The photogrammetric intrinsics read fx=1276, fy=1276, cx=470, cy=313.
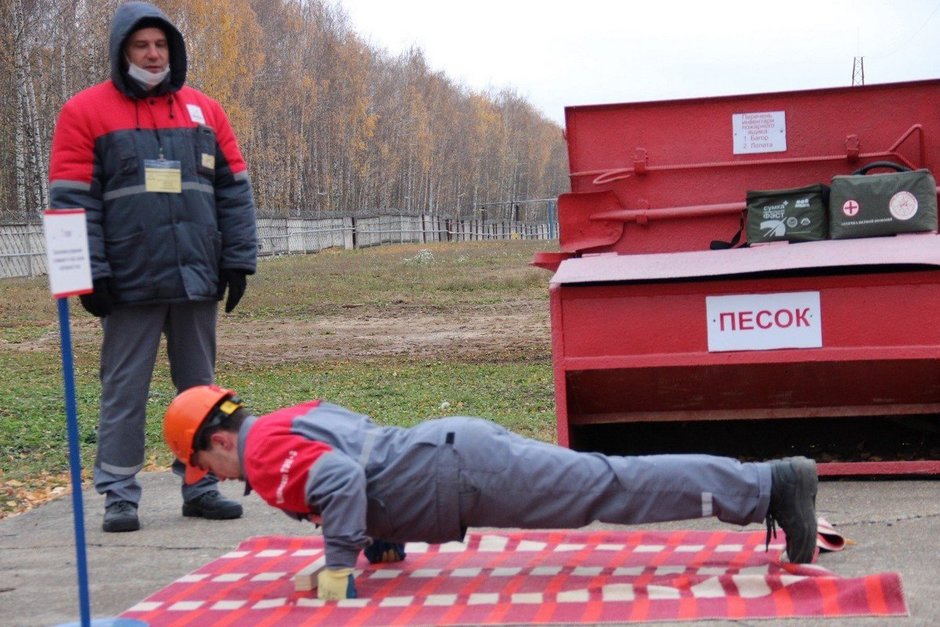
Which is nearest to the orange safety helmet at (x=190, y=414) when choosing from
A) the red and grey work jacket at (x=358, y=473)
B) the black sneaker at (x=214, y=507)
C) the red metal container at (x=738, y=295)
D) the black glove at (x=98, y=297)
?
the red and grey work jacket at (x=358, y=473)

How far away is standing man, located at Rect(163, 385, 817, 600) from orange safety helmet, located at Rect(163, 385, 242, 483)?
162mm

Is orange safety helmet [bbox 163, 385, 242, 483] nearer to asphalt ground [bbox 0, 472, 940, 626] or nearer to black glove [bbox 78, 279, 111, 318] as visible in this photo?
asphalt ground [bbox 0, 472, 940, 626]

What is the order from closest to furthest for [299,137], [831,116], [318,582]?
[318,582]
[831,116]
[299,137]

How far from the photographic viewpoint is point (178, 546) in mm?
5062

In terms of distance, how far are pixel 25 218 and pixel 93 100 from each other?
33.3m

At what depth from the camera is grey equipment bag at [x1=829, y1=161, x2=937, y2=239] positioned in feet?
19.3

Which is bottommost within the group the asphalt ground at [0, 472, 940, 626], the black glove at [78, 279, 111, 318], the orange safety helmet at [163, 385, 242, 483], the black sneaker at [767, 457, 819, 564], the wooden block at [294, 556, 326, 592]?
the asphalt ground at [0, 472, 940, 626]

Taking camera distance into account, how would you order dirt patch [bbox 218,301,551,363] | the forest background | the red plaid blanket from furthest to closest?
1. the forest background
2. dirt patch [bbox 218,301,551,363]
3. the red plaid blanket

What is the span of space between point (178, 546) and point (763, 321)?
2654 millimetres

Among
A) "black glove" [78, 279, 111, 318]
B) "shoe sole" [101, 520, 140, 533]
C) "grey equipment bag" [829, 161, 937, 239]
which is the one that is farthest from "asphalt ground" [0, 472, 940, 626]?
"grey equipment bag" [829, 161, 937, 239]

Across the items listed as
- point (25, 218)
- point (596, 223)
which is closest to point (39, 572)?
point (596, 223)

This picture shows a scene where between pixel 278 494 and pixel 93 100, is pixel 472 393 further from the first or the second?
pixel 278 494

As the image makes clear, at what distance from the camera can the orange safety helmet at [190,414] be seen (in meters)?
4.15

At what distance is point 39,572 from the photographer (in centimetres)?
476
